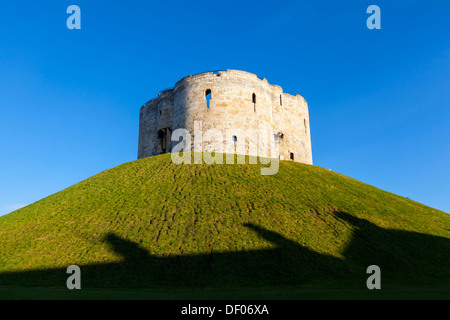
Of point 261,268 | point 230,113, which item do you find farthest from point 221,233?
point 230,113

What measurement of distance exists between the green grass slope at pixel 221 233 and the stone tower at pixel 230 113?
6819mm

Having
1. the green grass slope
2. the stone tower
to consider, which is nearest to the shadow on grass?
the green grass slope

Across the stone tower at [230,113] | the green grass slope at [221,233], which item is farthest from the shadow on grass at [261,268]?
the stone tower at [230,113]

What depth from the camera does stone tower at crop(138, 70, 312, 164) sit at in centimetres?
3503

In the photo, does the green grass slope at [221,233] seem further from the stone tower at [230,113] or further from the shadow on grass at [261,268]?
the stone tower at [230,113]

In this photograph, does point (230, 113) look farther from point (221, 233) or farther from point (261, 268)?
point (261, 268)

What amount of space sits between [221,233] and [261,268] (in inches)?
155

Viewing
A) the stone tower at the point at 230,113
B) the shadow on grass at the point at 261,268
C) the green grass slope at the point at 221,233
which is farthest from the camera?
the stone tower at the point at 230,113

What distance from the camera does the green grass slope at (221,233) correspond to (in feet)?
52.5

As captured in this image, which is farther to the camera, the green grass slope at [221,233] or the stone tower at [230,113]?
the stone tower at [230,113]

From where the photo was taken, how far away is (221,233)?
64.0ft

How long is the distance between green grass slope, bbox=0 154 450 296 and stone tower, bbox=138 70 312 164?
682cm

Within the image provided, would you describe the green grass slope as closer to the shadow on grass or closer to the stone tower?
the shadow on grass
